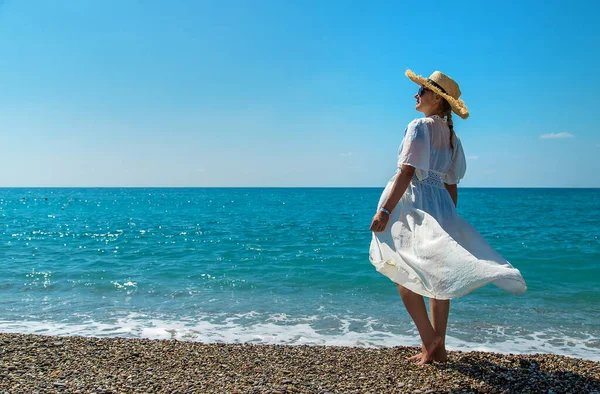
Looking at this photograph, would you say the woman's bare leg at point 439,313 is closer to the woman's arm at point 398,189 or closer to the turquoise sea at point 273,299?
the woman's arm at point 398,189

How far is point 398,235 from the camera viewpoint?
343 cm

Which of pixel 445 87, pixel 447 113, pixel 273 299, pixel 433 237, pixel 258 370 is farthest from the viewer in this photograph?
pixel 273 299

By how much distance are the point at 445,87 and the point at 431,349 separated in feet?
7.19

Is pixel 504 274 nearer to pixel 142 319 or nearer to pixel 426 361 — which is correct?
pixel 426 361

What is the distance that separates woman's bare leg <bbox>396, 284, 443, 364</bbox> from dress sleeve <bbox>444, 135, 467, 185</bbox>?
0.97m

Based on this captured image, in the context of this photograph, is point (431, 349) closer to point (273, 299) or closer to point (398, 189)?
point (398, 189)

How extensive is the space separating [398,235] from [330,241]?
15.4 m

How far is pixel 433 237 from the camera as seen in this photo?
3.23 meters

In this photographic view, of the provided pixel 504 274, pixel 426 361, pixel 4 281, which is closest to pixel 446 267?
pixel 504 274

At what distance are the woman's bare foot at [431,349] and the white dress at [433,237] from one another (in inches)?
29.8

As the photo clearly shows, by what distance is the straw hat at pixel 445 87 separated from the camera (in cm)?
357

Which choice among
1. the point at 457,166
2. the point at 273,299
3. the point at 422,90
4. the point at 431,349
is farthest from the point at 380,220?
the point at 273,299

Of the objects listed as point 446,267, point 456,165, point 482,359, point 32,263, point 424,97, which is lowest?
point 32,263

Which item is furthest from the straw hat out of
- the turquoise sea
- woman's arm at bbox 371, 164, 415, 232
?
the turquoise sea
